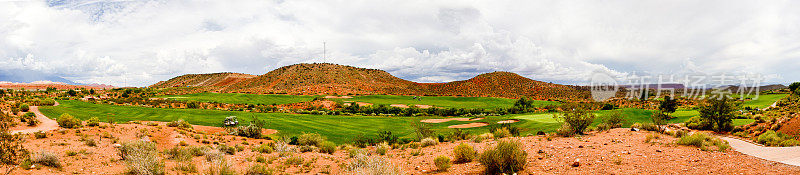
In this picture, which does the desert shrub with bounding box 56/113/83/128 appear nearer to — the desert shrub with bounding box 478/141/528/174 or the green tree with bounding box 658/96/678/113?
the desert shrub with bounding box 478/141/528/174

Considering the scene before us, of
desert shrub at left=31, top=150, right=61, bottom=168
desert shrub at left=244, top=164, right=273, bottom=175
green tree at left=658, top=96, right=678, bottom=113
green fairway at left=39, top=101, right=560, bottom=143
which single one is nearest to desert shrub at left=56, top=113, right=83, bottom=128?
green fairway at left=39, top=101, right=560, bottom=143

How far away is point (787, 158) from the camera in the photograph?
10.1 metres

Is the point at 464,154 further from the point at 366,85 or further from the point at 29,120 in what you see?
the point at 366,85

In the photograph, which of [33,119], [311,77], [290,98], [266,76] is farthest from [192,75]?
[33,119]

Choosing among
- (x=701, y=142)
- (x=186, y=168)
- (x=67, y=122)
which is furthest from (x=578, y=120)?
(x=67, y=122)

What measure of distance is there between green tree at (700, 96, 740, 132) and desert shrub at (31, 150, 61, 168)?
34.7 meters

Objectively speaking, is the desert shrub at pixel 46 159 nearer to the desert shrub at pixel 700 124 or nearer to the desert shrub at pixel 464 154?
the desert shrub at pixel 464 154

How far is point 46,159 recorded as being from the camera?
412 inches

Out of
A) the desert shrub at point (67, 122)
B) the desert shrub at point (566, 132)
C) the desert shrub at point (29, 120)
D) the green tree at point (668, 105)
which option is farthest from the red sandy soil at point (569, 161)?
the green tree at point (668, 105)

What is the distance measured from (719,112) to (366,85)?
89051 mm

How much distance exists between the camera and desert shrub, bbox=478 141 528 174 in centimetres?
1023

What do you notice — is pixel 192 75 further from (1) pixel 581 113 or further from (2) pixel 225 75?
(1) pixel 581 113

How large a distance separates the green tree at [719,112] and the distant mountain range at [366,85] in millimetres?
58382

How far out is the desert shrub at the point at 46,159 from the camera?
33.9 feet
